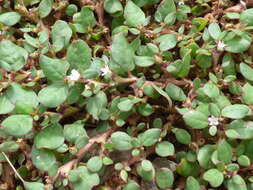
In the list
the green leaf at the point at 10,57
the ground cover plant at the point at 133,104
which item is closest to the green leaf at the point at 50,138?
the ground cover plant at the point at 133,104

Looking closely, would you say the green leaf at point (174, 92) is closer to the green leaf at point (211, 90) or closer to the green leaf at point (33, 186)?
the green leaf at point (211, 90)

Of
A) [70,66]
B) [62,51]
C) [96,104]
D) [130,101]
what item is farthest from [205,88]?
[62,51]

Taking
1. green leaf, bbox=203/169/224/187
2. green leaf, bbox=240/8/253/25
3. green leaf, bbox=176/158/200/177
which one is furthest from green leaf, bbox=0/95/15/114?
green leaf, bbox=240/8/253/25

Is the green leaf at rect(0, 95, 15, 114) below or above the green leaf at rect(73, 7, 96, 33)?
below

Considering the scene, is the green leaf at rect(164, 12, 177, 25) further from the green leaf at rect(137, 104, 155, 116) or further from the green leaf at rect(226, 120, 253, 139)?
the green leaf at rect(226, 120, 253, 139)

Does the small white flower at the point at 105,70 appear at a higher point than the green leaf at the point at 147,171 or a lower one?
higher

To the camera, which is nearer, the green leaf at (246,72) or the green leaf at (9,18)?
the green leaf at (246,72)

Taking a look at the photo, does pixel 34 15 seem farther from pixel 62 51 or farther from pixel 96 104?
pixel 96 104
